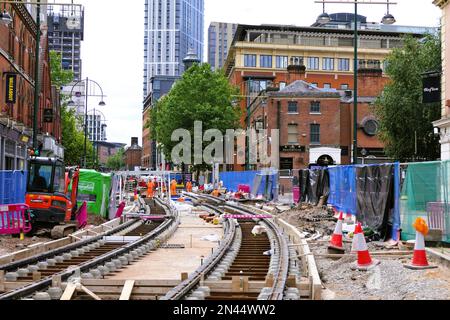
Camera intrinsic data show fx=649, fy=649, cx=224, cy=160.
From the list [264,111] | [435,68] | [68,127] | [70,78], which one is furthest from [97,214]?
[68,127]

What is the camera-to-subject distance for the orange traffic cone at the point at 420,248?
445 inches

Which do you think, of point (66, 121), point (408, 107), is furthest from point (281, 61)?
point (408, 107)

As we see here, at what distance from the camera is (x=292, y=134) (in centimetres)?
6144

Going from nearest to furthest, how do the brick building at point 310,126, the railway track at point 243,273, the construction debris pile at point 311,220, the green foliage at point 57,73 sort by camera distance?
the railway track at point 243,273 → the construction debris pile at point 311,220 → the brick building at point 310,126 → the green foliage at point 57,73

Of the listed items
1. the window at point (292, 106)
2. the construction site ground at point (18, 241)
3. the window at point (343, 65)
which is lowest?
the construction site ground at point (18, 241)

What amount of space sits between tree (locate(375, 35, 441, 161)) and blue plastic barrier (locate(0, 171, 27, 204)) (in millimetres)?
27585

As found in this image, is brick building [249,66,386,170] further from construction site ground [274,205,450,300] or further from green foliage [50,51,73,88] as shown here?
construction site ground [274,205,450,300]

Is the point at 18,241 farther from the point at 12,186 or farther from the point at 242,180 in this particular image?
the point at 242,180

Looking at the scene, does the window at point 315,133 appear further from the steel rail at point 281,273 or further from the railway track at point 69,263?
the steel rail at point 281,273

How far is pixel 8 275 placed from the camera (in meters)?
11.7

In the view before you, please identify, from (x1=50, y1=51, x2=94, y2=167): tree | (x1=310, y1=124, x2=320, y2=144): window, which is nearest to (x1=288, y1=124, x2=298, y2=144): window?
(x1=310, y1=124, x2=320, y2=144): window

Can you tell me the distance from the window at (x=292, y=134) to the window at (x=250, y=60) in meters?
35.5

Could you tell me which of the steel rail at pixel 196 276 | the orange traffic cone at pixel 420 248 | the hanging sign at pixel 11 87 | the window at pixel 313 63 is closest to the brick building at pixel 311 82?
the window at pixel 313 63

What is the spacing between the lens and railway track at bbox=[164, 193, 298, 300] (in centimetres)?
960
